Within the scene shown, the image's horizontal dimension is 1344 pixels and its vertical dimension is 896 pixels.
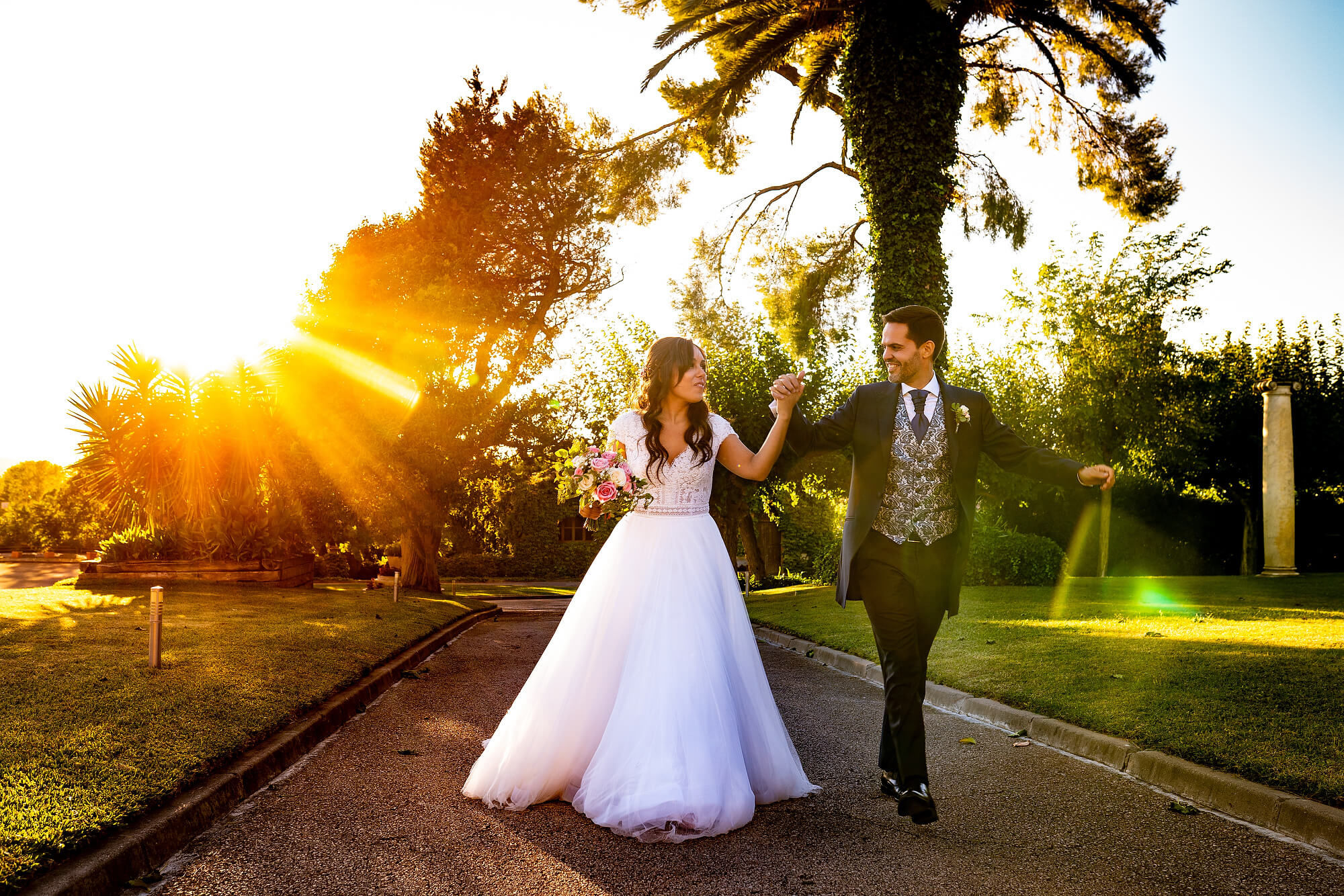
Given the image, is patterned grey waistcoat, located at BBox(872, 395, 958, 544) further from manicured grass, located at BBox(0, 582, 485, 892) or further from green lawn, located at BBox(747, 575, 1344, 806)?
manicured grass, located at BBox(0, 582, 485, 892)

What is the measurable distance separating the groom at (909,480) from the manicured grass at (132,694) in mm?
3617

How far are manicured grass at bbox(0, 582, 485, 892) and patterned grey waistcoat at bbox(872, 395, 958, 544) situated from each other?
386 centimetres

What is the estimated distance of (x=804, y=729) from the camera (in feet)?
23.2

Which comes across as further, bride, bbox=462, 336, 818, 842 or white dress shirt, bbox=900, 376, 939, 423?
white dress shirt, bbox=900, 376, 939, 423

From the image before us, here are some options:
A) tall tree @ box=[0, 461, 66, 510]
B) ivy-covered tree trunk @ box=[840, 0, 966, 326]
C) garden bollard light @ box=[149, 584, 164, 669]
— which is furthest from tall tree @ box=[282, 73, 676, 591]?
tall tree @ box=[0, 461, 66, 510]

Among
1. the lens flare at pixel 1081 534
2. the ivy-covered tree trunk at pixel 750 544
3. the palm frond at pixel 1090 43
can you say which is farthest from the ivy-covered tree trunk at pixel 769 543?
the palm frond at pixel 1090 43

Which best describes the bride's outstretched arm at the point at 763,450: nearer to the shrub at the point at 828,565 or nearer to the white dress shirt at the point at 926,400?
the white dress shirt at the point at 926,400

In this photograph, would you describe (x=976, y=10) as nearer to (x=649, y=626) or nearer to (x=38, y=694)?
(x=649, y=626)

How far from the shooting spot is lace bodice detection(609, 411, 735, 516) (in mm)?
5430

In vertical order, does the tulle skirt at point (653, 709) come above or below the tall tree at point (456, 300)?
below

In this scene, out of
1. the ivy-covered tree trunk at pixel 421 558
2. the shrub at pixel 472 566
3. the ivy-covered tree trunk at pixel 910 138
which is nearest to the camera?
the ivy-covered tree trunk at pixel 910 138

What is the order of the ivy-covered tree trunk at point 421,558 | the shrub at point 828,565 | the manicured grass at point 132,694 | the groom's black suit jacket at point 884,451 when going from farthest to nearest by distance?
the shrub at point 828,565 < the ivy-covered tree trunk at point 421,558 < the groom's black suit jacket at point 884,451 < the manicured grass at point 132,694

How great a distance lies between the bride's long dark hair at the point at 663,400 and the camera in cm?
539

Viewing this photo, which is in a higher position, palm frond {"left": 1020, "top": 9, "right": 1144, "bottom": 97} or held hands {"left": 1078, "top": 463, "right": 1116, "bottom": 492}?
palm frond {"left": 1020, "top": 9, "right": 1144, "bottom": 97}
